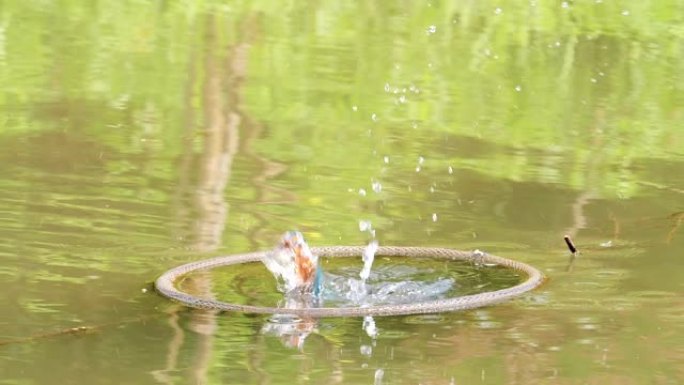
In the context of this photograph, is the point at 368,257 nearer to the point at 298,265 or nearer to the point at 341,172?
the point at 298,265

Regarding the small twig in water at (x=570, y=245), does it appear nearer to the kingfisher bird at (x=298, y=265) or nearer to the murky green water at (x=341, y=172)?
the murky green water at (x=341, y=172)

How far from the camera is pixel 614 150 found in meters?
9.32

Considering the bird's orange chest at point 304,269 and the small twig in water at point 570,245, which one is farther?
the small twig in water at point 570,245

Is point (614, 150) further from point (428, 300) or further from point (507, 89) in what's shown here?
point (428, 300)

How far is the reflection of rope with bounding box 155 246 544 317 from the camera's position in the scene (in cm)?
595

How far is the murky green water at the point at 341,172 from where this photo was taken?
5.52 metres

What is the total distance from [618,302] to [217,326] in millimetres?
1610

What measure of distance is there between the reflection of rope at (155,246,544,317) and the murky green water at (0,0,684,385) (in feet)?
0.21

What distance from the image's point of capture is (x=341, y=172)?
840 centimetres

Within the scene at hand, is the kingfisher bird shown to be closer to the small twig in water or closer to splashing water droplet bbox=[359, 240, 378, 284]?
splashing water droplet bbox=[359, 240, 378, 284]

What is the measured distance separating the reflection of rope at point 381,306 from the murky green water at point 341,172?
65 mm

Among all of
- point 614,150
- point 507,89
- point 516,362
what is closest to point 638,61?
point 507,89

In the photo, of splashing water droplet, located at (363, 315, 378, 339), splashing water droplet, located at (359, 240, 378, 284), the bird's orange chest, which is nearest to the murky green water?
splashing water droplet, located at (363, 315, 378, 339)

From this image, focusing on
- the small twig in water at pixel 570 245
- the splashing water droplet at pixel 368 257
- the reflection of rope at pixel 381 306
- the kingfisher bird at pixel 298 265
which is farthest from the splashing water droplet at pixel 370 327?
the small twig in water at pixel 570 245
